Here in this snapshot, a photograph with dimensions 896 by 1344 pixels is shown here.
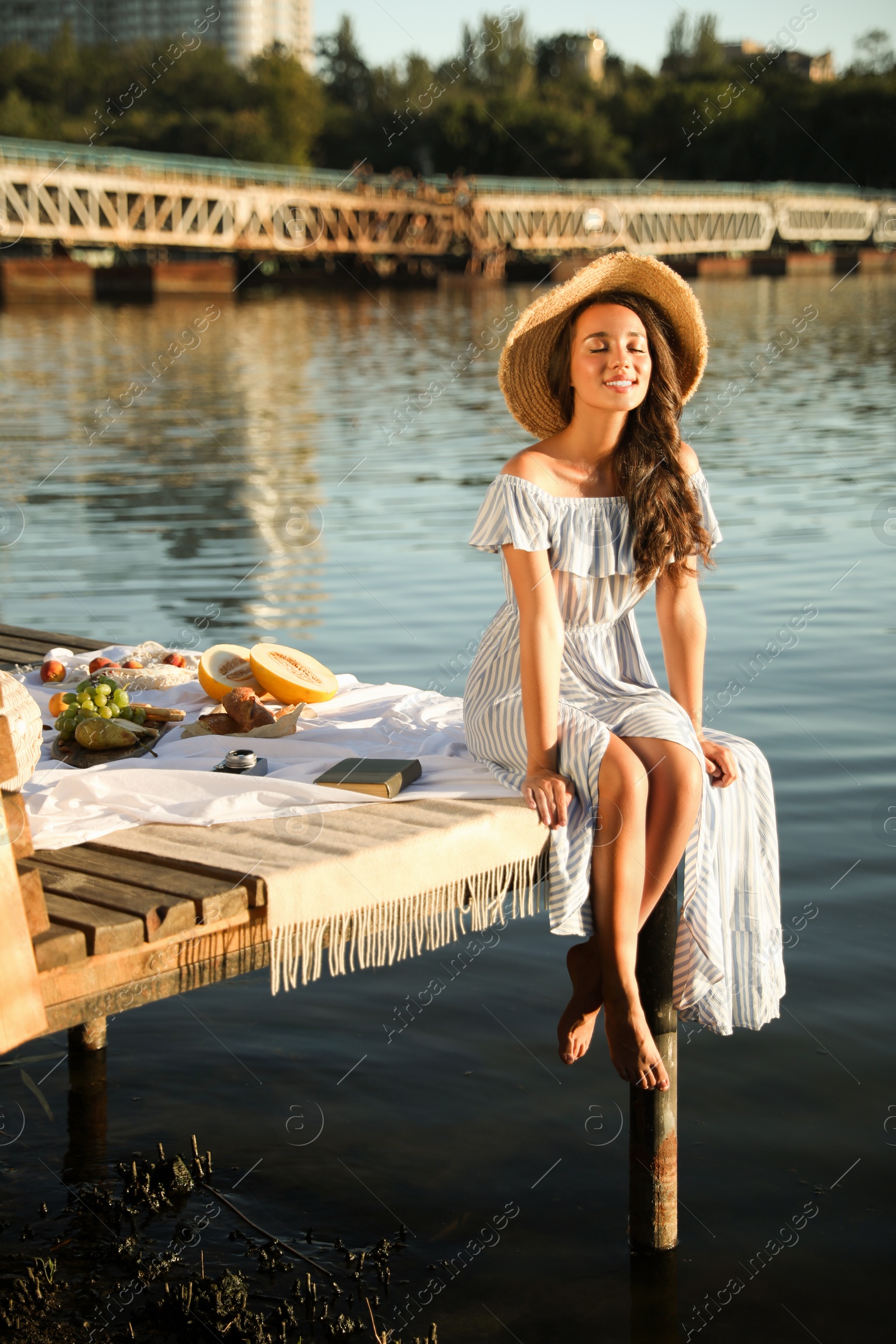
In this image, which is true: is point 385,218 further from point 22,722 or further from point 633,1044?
point 633,1044

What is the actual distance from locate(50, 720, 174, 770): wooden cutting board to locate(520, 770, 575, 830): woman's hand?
1.61 m

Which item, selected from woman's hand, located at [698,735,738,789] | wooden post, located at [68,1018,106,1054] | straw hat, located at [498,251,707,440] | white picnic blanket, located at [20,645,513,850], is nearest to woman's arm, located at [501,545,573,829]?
white picnic blanket, located at [20,645,513,850]

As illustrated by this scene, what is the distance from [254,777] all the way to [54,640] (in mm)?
3024

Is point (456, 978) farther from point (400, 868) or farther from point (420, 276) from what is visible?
point (420, 276)

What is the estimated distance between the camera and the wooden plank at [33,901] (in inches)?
129

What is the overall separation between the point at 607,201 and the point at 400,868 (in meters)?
87.4

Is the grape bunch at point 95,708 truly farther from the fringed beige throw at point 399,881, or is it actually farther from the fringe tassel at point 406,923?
the fringe tassel at point 406,923

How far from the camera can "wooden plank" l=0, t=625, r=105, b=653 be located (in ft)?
23.6

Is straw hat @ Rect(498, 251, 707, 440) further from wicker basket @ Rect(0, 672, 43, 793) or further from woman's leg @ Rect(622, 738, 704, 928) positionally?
wicker basket @ Rect(0, 672, 43, 793)

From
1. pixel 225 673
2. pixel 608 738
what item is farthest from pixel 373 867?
pixel 225 673

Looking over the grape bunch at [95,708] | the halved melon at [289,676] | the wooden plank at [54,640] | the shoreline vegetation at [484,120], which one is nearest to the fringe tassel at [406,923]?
the grape bunch at [95,708]

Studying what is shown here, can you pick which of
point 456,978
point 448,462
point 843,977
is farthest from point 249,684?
point 448,462

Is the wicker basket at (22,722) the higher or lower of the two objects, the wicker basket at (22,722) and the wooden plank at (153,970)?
the higher

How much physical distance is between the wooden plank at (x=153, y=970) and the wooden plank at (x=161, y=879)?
0.16 feet
